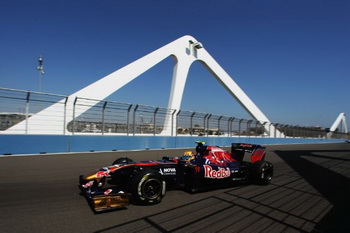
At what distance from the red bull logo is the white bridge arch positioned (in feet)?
26.1

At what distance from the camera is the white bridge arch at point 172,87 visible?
10805mm

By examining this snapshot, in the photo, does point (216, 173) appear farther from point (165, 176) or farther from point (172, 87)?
point (172, 87)

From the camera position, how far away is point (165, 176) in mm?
4766

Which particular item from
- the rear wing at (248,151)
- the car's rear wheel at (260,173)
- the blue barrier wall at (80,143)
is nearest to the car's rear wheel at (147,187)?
the car's rear wheel at (260,173)

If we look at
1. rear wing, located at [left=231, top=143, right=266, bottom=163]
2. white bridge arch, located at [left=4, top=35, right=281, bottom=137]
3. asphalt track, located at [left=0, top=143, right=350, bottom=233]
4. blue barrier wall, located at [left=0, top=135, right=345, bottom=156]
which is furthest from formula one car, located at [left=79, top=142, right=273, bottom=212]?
white bridge arch, located at [left=4, top=35, right=281, bottom=137]

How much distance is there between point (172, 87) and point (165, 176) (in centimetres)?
1877

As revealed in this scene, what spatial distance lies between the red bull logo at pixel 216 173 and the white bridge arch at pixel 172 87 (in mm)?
7968

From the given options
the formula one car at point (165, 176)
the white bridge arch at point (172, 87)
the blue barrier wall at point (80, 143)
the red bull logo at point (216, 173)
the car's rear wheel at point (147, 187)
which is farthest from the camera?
the white bridge arch at point (172, 87)

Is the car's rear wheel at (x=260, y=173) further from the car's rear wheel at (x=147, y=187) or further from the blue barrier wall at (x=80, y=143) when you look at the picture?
the blue barrier wall at (x=80, y=143)

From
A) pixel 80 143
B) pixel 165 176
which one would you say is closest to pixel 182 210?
pixel 165 176

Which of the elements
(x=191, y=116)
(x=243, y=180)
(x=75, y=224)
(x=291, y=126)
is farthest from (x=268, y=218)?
(x=291, y=126)

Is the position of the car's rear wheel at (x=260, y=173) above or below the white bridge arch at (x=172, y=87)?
below

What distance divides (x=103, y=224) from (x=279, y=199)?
135 inches

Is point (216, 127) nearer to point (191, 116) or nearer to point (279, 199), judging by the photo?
point (191, 116)
